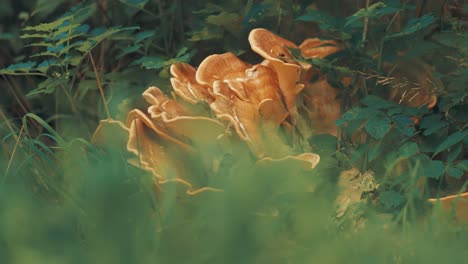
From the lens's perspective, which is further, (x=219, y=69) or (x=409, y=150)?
(x=219, y=69)

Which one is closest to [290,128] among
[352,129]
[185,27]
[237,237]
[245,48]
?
[352,129]

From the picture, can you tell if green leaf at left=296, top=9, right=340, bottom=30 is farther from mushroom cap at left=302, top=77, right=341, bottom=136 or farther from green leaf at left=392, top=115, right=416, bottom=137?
green leaf at left=392, top=115, right=416, bottom=137

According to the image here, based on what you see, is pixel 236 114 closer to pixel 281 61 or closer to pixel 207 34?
pixel 281 61

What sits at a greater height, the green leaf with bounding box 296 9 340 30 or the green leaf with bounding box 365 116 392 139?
the green leaf with bounding box 296 9 340 30

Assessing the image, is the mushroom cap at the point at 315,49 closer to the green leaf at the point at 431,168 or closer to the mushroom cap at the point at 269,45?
the mushroom cap at the point at 269,45

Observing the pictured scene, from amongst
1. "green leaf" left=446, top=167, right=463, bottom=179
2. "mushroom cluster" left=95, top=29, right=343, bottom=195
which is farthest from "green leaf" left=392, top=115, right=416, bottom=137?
"mushroom cluster" left=95, top=29, right=343, bottom=195

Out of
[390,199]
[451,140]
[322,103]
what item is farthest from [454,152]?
[322,103]
